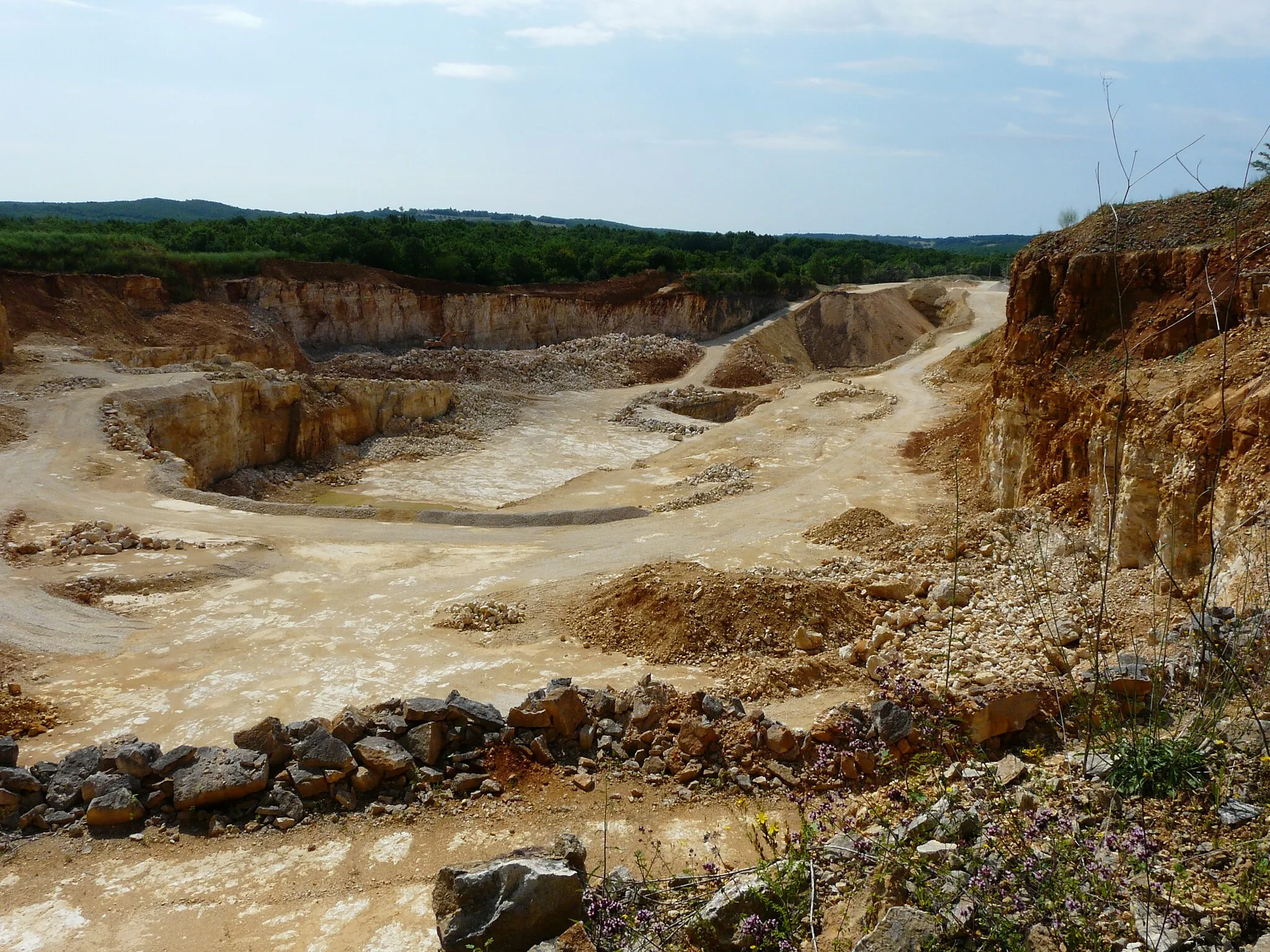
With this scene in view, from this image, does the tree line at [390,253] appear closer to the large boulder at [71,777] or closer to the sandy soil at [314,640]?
the sandy soil at [314,640]

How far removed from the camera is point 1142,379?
1446 cm

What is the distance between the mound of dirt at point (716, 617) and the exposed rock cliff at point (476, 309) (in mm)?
36255

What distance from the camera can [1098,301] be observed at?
1783cm

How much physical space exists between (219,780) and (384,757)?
1.56m

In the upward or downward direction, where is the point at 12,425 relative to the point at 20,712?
upward

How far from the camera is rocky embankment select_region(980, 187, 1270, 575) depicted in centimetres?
1202

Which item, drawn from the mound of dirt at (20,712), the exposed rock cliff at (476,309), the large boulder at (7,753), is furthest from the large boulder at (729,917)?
the exposed rock cliff at (476,309)

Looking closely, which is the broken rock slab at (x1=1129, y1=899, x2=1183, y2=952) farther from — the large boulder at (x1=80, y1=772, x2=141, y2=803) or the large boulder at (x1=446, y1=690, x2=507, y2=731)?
the large boulder at (x1=80, y1=772, x2=141, y2=803)

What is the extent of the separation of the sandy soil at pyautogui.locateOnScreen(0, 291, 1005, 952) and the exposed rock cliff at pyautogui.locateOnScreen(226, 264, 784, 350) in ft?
50.5

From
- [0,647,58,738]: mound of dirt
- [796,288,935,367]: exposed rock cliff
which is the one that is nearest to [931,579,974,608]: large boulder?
[0,647,58,738]: mound of dirt

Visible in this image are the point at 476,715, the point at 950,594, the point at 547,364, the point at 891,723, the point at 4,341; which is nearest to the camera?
the point at 891,723

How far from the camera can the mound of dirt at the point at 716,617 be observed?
1316cm

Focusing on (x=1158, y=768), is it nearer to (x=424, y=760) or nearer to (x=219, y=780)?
(x=424, y=760)

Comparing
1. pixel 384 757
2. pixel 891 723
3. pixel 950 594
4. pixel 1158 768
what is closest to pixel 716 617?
pixel 950 594
